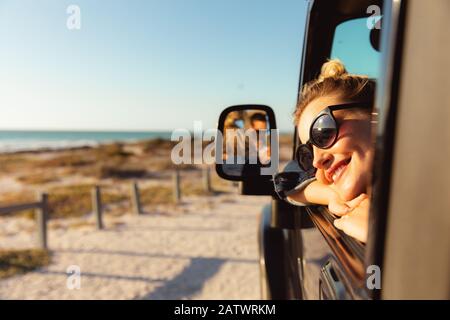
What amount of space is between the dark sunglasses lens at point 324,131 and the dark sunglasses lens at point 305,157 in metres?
0.44

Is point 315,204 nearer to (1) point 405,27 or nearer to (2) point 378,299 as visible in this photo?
(2) point 378,299

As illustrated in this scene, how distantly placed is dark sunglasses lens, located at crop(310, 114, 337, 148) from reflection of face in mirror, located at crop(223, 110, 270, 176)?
0.87m

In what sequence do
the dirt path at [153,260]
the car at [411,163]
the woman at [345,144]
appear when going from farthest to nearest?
1. the dirt path at [153,260]
2. the woman at [345,144]
3. the car at [411,163]

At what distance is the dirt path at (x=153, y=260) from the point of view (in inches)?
217

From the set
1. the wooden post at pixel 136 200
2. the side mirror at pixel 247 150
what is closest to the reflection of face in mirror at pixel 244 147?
the side mirror at pixel 247 150

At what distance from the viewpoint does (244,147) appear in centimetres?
209

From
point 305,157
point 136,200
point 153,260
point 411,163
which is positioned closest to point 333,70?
point 305,157

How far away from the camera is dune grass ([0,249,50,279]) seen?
668cm

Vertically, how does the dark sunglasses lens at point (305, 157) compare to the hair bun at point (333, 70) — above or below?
below

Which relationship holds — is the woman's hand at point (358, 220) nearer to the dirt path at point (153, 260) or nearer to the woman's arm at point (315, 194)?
the woman's arm at point (315, 194)

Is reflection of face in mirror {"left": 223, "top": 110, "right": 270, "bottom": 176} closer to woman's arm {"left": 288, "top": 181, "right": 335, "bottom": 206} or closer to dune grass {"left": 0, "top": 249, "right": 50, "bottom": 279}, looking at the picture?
woman's arm {"left": 288, "top": 181, "right": 335, "bottom": 206}

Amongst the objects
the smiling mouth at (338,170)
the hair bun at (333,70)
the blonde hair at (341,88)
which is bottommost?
the smiling mouth at (338,170)
